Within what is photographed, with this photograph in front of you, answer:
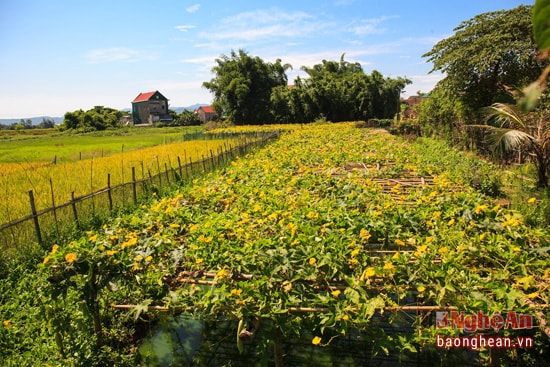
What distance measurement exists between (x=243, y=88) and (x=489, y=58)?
27299 mm

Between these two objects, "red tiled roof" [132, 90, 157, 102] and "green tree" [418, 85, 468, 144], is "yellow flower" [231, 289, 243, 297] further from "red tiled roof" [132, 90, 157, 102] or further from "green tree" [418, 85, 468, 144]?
"red tiled roof" [132, 90, 157, 102]

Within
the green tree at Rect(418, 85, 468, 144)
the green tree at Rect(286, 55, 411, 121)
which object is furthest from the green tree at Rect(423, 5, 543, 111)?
the green tree at Rect(286, 55, 411, 121)

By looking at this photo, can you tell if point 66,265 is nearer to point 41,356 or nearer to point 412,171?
point 41,356

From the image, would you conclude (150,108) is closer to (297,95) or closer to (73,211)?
(297,95)

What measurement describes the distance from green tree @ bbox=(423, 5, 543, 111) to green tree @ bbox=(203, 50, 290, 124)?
82.7 feet

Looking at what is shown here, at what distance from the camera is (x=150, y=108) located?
216 feet

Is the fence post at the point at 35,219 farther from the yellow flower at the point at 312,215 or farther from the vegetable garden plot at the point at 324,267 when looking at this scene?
the yellow flower at the point at 312,215

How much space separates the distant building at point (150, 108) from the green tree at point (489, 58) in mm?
56288

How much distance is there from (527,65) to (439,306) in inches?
533

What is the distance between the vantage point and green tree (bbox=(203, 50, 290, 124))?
38.2 metres

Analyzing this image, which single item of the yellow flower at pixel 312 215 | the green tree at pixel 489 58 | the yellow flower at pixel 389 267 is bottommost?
the yellow flower at pixel 389 267

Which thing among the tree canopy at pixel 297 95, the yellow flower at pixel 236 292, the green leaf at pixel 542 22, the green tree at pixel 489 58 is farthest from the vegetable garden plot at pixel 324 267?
the tree canopy at pixel 297 95

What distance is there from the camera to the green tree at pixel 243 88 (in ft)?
125

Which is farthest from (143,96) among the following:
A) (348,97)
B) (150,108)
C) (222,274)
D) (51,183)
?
(222,274)
